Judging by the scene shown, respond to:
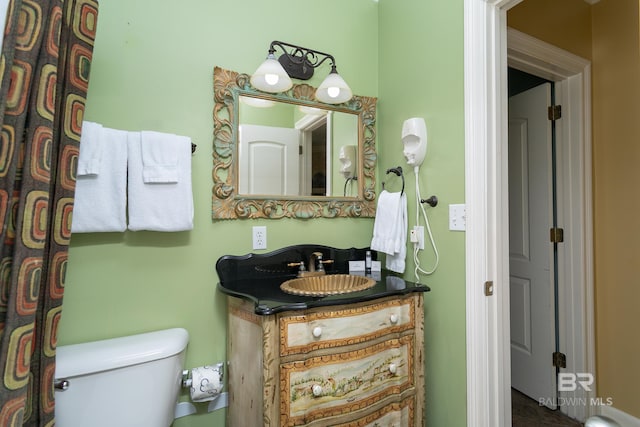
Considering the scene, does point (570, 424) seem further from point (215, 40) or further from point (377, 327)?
point (215, 40)

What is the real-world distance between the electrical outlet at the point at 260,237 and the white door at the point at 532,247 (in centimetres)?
181

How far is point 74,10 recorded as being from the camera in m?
0.95

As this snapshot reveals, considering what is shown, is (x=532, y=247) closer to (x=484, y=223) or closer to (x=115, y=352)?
(x=484, y=223)

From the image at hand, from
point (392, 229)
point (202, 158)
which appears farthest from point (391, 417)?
point (202, 158)

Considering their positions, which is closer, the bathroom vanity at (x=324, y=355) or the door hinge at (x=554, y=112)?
the bathroom vanity at (x=324, y=355)

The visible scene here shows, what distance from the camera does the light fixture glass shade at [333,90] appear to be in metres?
1.61

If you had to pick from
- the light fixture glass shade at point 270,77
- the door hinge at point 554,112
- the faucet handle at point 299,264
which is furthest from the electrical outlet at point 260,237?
the door hinge at point 554,112

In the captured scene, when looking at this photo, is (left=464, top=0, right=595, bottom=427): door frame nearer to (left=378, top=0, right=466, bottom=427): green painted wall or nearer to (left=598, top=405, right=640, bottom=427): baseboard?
(left=378, top=0, right=466, bottom=427): green painted wall

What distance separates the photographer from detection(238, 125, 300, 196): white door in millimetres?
1595

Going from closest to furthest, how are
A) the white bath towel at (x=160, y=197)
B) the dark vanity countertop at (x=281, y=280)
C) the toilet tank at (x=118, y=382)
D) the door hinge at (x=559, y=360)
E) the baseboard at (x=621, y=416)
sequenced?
the toilet tank at (x=118, y=382)
the dark vanity countertop at (x=281, y=280)
the white bath towel at (x=160, y=197)
the baseboard at (x=621, y=416)
the door hinge at (x=559, y=360)

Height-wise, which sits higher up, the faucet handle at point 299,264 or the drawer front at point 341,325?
the faucet handle at point 299,264

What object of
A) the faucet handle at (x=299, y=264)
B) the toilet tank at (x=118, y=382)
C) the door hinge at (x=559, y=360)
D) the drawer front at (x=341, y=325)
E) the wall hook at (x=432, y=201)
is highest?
the wall hook at (x=432, y=201)

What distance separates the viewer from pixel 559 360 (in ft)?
6.75

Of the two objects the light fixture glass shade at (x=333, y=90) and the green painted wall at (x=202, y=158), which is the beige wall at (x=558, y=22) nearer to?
the green painted wall at (x=202, y=158)
